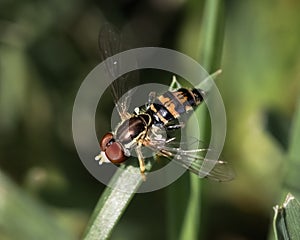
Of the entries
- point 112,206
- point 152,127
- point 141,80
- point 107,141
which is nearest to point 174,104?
point 152,127

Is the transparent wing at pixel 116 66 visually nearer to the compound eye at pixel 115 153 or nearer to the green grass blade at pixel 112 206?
the compound eye at pixel 115 153

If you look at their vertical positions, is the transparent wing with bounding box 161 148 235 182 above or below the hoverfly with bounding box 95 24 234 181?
below

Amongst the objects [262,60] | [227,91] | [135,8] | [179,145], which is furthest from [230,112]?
[179,145]

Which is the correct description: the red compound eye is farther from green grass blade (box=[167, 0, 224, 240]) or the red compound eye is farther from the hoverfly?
green grass blade (box=[167, 0, 224, 240])

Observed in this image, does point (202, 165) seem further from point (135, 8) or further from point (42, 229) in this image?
point (135, 8)

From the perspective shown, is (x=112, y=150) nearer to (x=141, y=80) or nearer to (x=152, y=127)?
(x=152, y=127)

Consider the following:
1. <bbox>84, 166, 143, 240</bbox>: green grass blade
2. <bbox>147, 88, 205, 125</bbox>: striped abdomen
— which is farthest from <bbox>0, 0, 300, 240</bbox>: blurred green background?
<bbox>84, 166, 143, 240</bbox>: green grass blade
